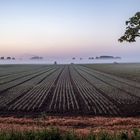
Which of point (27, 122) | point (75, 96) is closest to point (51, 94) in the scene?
→ point (75, 96)

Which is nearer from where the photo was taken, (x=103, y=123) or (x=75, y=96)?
(x=103, y=123)

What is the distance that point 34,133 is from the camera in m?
13.3

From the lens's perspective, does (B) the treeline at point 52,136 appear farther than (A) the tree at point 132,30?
No

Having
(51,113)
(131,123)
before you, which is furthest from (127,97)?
(131,123)

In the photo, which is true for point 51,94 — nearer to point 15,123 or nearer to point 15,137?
point 15,123

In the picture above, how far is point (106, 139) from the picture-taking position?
1245cm

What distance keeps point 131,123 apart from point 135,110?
21.2 feet

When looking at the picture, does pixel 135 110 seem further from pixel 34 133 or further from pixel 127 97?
pixel 34 133

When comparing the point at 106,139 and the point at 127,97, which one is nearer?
the point at 106,139

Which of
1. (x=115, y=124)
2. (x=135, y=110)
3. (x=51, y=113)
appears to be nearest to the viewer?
(x=115, y=124)

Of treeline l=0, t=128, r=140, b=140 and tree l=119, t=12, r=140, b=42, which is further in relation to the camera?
tree l=119, t=12, r=140, b=42

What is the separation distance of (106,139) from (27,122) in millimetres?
7659

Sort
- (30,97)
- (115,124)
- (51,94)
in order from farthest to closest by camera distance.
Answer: (51,94) → (30,97) → (115,124)

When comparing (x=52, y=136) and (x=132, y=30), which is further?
(x=132, y=30)
